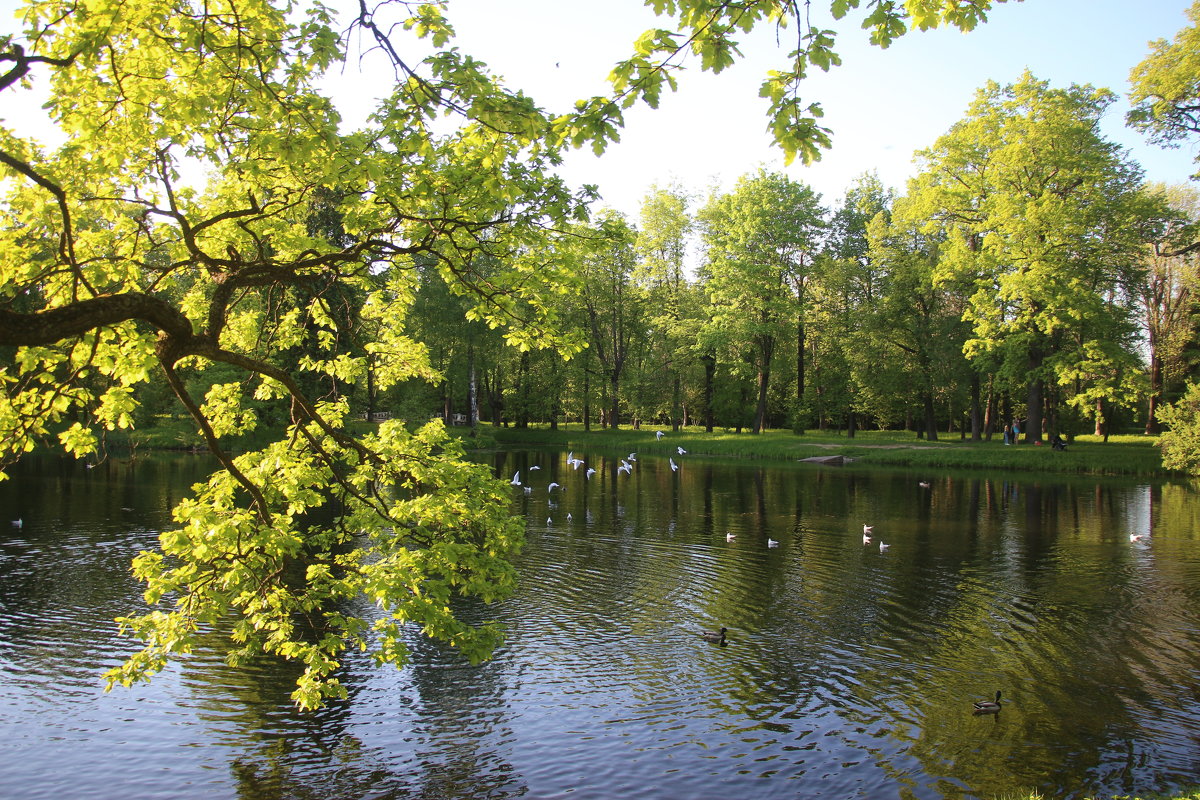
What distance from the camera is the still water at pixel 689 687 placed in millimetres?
9367

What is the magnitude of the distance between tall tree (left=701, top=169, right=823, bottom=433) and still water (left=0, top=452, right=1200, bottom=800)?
3237 cm

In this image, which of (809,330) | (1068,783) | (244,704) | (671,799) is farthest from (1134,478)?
(244,704)

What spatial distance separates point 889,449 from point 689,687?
119 feet

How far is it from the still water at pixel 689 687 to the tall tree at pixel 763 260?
106ft

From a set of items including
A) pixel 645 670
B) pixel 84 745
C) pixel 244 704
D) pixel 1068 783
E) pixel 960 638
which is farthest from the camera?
pixel 960 638

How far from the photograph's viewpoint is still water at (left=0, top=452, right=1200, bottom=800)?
937cm

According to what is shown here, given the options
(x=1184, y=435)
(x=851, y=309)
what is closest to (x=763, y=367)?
(x=851, y=309)

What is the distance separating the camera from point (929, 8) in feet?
18.0

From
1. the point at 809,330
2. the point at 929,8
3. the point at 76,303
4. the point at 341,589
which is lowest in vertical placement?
the point at 341,589

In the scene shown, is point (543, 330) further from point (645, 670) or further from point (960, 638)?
point (960, 638)

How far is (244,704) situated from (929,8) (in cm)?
1132

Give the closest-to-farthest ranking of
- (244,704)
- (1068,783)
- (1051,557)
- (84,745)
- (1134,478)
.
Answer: (1068,783) → (84,745) → (244,704) → (1051,557) → (1134,478)

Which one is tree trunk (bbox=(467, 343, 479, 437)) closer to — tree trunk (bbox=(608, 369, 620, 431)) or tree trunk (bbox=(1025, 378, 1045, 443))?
tree trunk (bbox=(608, 369, 620, 431))

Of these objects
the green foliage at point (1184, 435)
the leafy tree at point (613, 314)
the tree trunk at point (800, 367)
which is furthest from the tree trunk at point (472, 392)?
the green foliage at point (1184, 435)
